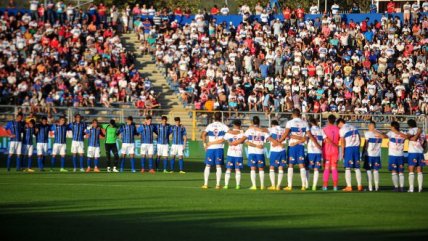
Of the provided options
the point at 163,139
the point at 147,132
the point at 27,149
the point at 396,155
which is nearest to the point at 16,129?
the point at 27,149

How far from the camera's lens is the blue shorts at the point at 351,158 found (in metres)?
29.8

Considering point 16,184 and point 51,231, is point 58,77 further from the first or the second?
point 51,231

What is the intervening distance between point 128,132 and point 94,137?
1406 millimetres

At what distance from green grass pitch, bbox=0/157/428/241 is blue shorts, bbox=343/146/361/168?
3.90 ft

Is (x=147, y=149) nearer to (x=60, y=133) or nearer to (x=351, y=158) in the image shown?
(x=60, y=133)

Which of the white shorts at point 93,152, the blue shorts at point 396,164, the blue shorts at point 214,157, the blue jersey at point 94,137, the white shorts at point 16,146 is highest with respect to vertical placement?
the blue jersey at point 94,137

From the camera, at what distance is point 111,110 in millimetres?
48375

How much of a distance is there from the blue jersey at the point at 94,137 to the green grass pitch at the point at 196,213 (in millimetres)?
8188

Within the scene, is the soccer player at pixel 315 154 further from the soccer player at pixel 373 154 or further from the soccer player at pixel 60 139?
the soccer player at pixel 60 139

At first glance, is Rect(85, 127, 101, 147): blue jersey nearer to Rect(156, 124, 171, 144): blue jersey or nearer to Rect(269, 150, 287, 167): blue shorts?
Rect(156, 124, 171, 144): blue jersey

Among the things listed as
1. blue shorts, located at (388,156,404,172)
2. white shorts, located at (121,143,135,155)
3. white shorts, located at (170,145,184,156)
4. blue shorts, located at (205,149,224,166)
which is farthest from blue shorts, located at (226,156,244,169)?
white shorts, located at (121,143,135,155)

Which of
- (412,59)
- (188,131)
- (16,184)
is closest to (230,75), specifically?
(188,131)

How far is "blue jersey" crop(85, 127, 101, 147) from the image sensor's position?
40612 millimetres

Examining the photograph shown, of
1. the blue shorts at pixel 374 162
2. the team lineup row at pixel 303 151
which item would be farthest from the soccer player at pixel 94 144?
the blue shorts at pixel 374 162
